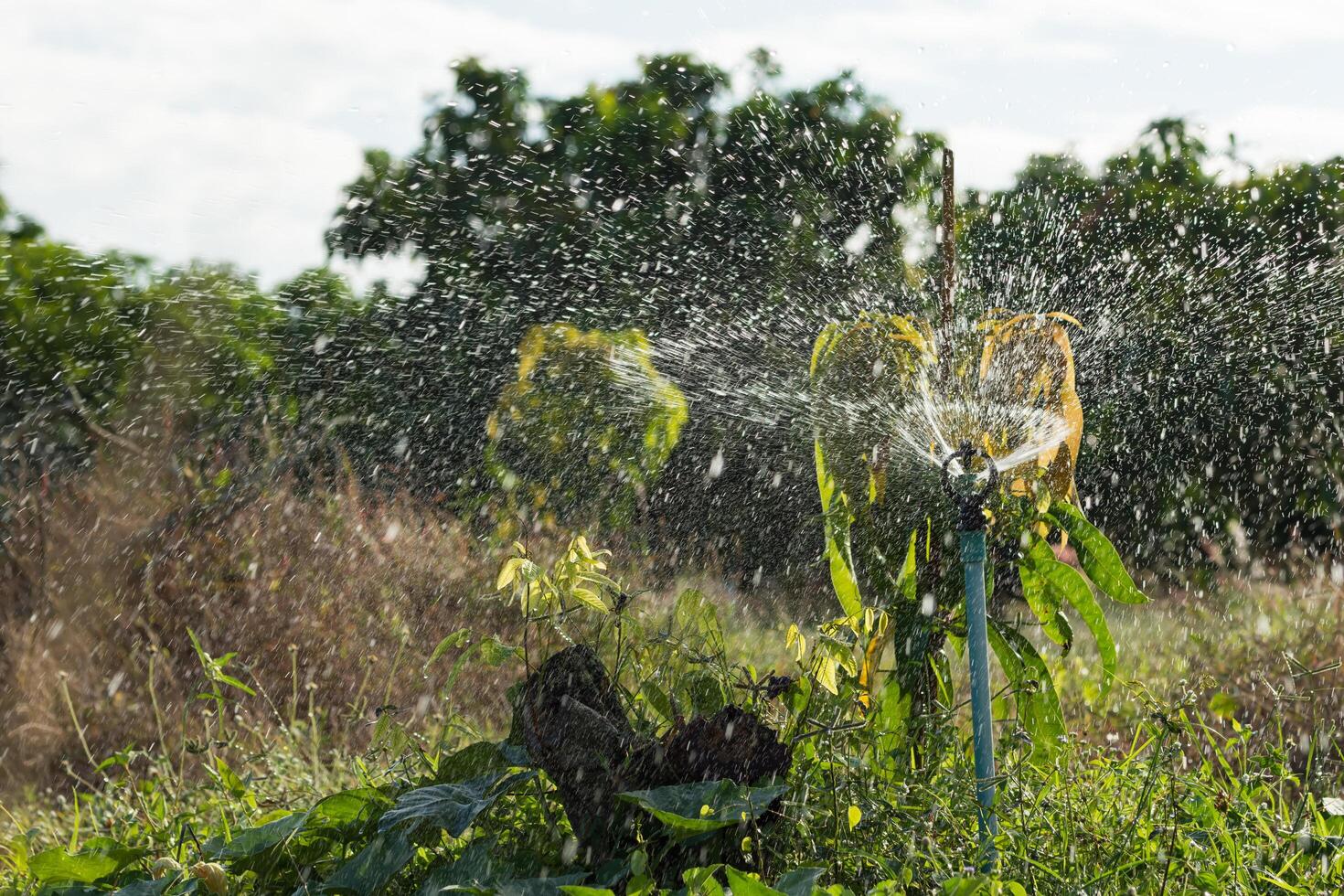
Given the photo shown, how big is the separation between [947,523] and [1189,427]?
3.77m

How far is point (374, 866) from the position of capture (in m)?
1.37

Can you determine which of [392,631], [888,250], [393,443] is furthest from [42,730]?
[888,250]

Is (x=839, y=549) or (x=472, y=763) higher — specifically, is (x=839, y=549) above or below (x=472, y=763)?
above

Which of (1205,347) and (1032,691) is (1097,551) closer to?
(1032,691)

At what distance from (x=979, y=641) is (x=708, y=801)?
497 mm

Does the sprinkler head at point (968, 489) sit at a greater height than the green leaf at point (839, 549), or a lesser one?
greater

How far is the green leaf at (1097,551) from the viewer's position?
1.99m

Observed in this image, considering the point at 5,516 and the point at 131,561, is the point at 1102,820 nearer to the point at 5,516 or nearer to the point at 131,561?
the point at 131,561

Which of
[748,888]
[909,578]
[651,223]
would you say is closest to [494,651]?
[748,888]

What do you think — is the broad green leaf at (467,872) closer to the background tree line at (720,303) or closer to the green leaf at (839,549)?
the green leaf at (839,549)

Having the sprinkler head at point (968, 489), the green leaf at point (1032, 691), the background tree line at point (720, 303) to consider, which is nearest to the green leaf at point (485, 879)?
the sprinkler head at point (968, 489)

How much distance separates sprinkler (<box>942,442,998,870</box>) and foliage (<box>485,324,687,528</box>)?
3.93m

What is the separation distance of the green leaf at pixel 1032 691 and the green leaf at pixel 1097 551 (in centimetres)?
18

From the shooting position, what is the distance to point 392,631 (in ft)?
13.6
